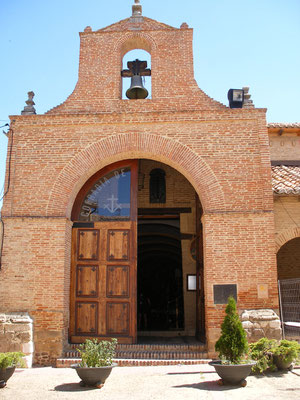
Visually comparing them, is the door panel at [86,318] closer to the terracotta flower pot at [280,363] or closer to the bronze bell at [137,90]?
the terracotta flower pot at [280,363]

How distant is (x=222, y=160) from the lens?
9836 millimetres

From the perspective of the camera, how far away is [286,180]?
10766 mm

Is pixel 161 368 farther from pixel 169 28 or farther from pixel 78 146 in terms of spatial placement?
pixel 169 28

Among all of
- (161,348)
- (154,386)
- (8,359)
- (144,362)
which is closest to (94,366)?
(154,386)

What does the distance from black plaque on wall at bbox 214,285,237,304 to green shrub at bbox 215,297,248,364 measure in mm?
2088

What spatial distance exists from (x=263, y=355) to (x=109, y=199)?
17.0 feet

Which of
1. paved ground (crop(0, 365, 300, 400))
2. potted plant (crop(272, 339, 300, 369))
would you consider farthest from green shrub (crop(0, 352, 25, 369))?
potted plant (crop(272, 339, 300, 369))

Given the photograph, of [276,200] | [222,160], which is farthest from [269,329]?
[222,160]

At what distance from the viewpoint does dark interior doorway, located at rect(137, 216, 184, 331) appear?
14.3 metres

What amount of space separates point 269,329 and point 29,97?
810 centimetres

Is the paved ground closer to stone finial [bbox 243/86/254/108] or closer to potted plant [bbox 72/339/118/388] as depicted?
potted plant [bbox 72/339/118/388]

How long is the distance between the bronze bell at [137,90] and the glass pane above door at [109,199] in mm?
1998

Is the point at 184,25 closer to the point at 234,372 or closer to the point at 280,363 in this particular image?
the point at 280,363

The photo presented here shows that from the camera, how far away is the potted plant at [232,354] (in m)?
6.59
